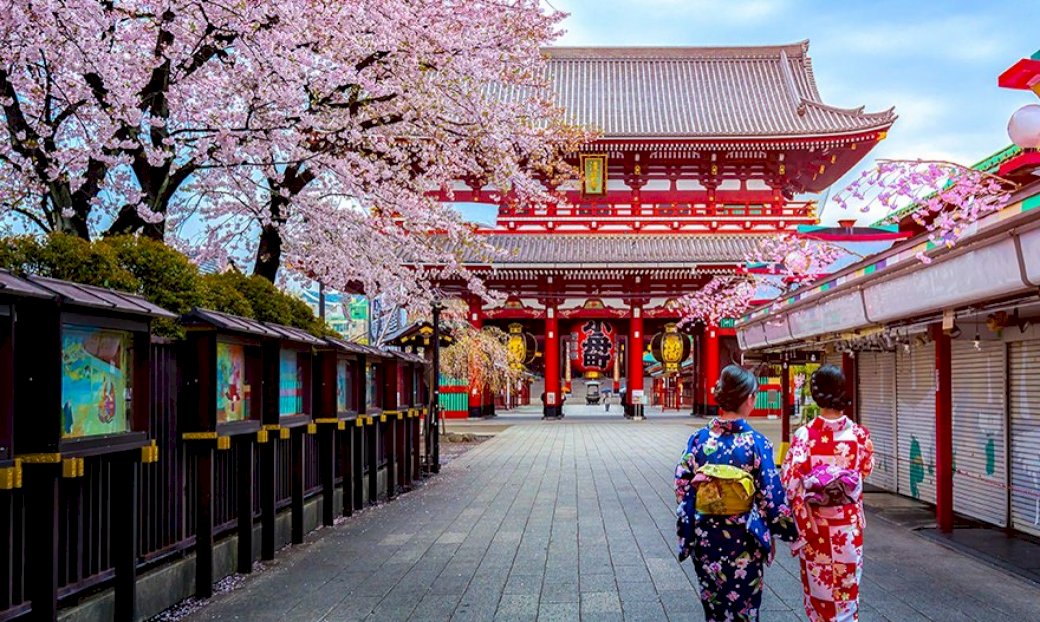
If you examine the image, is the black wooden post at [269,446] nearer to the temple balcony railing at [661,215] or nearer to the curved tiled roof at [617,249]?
the curved tiled roof at [617,249]

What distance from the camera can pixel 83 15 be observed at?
8617mm

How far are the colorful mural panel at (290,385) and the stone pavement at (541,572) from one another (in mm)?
1312

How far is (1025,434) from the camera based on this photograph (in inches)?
347

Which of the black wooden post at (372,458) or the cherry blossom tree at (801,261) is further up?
the cherry blossom tree at (801,261)

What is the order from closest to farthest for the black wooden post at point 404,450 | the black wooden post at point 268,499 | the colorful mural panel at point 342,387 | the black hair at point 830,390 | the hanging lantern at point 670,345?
the black hair at point 830,390 → the black wooden post at point 268,499 → the colorful mural panel at point 342,387 → the black wooden post at point 404,450 → the hanging lantern at point 670,345

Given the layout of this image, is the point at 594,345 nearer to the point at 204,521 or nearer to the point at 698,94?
the point at 698,94

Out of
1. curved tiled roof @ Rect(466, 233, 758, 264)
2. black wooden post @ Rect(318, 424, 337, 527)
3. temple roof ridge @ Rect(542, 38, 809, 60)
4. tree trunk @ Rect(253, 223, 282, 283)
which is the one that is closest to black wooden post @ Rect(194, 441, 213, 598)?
black wooden post @ Rect(318, 424, 337, 527)

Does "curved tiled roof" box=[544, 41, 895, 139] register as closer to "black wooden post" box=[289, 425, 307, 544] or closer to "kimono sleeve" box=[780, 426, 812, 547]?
"black wooden post" box=[289, 425, 307, 544]

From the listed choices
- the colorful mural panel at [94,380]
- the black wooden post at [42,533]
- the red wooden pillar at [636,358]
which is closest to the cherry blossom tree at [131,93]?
the colorful mural panel at [94,380]

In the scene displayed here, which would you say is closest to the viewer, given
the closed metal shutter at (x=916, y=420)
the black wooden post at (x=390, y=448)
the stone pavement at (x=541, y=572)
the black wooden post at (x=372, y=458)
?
the stone pavement at (x=541, y=572)

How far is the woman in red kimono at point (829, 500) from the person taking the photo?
4.81m

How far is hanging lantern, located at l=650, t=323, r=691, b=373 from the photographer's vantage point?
112 feet

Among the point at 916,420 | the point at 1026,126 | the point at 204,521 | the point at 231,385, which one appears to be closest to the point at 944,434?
the point at 916,420

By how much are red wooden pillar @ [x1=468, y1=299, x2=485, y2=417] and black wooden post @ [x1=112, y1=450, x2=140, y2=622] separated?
89.1 feet
